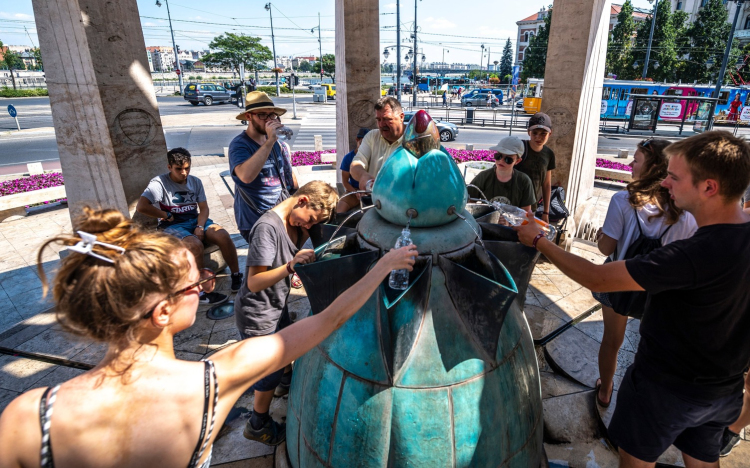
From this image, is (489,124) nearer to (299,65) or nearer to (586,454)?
(586,454)

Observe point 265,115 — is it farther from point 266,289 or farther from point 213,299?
point 213,299

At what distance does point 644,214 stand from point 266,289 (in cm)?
262

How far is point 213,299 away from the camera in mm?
5199

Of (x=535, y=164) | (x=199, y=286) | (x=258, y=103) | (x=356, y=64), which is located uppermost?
(x=356, y=64)

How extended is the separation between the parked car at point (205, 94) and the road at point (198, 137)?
2136 millimetres

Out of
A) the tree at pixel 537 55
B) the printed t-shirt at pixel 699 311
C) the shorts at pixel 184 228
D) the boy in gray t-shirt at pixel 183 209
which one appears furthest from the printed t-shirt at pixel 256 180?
the tree at pixel 537 55

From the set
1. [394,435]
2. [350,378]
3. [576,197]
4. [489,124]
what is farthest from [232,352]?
[489,124]

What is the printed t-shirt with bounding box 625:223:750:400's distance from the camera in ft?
5.80

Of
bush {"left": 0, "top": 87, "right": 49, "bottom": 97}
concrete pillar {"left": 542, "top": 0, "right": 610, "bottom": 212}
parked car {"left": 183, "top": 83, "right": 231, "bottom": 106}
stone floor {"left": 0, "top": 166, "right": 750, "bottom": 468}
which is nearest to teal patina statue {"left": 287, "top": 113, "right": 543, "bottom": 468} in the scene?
stone floor {"left": 0, "top": 166, "right": 750, "bottom": 468}

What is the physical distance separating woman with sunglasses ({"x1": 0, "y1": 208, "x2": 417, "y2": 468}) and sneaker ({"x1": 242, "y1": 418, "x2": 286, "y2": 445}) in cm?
163

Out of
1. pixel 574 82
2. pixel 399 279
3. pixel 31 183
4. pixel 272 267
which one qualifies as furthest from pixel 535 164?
pixel 31 183

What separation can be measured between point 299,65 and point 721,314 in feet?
531

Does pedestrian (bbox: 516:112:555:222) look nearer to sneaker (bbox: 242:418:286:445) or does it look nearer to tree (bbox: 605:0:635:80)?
sneaker (bbox: 242:418:286:445)

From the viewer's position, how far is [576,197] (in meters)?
7.09
